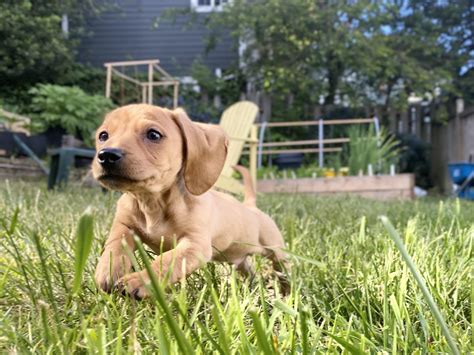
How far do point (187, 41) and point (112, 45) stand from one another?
223 cm

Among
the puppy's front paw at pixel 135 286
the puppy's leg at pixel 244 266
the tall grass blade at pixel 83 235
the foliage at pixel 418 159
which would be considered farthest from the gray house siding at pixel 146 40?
the tall grass blade at pixel 83 235

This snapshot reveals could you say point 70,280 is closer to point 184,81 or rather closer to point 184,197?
point 184,197

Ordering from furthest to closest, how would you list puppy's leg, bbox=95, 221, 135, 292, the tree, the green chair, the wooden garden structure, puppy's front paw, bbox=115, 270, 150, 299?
the tree
the wooden garden structure
the green chair
puppy's leg, bbox=95, 221, 135, 292
puppy's front paw, bbox=115, 270, 150, 299

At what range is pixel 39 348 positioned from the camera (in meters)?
0.80

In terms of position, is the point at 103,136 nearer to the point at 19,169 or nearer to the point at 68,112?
the point at 19,169

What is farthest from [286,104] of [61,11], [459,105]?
[61,11]

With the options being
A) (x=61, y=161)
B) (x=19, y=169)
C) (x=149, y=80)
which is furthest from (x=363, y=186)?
(x=19, y=169)

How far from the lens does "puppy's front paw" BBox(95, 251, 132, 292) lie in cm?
103

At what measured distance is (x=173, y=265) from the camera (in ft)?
3.37

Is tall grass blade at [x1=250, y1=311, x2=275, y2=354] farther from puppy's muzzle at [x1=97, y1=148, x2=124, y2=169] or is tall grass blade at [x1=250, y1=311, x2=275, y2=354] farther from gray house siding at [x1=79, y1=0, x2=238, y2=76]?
gray house siding at [x1=79, y1=0, x2=238, y2=76]

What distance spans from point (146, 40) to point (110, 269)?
45.1ft

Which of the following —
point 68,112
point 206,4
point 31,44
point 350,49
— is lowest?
point 68,112

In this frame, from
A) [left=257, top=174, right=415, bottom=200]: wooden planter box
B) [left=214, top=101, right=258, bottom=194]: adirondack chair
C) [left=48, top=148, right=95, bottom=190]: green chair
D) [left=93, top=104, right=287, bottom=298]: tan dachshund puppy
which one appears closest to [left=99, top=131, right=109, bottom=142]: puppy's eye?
[left=93, top=104, right=287, bottom=298]: tan dachshund puppy

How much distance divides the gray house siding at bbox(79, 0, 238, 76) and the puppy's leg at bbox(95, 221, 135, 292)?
1277 centimetres
